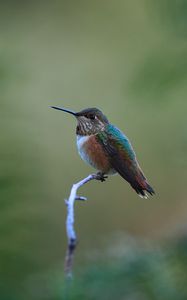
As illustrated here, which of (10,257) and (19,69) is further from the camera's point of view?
(19,69)

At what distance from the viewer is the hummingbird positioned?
2.77m

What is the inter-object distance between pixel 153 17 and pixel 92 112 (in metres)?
2.18

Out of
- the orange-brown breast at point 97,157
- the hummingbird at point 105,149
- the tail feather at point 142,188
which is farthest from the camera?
the orange-brown breast at point 97,157

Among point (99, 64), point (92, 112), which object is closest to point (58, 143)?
point (99, 64)

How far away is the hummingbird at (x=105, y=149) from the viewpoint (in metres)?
2.77

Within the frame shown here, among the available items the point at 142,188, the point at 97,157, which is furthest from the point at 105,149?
the point at 142,188

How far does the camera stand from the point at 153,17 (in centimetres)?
105

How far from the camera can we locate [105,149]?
9.85 feet

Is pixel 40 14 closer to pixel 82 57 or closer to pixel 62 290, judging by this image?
pixel 82 57

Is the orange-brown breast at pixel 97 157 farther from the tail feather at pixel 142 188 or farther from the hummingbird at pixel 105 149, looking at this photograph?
the tail feather at pixel 142 188

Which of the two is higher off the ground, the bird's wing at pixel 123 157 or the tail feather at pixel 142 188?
the bird's wing at pixel 123 157

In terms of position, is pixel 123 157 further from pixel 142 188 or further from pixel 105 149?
pixel 142 188

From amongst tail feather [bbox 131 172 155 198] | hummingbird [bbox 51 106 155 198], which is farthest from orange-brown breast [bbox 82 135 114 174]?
tail feather [bbox 131 172 155 198]

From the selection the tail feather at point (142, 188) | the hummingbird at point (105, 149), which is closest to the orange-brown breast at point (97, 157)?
the hummingbird at point (105, 149)
